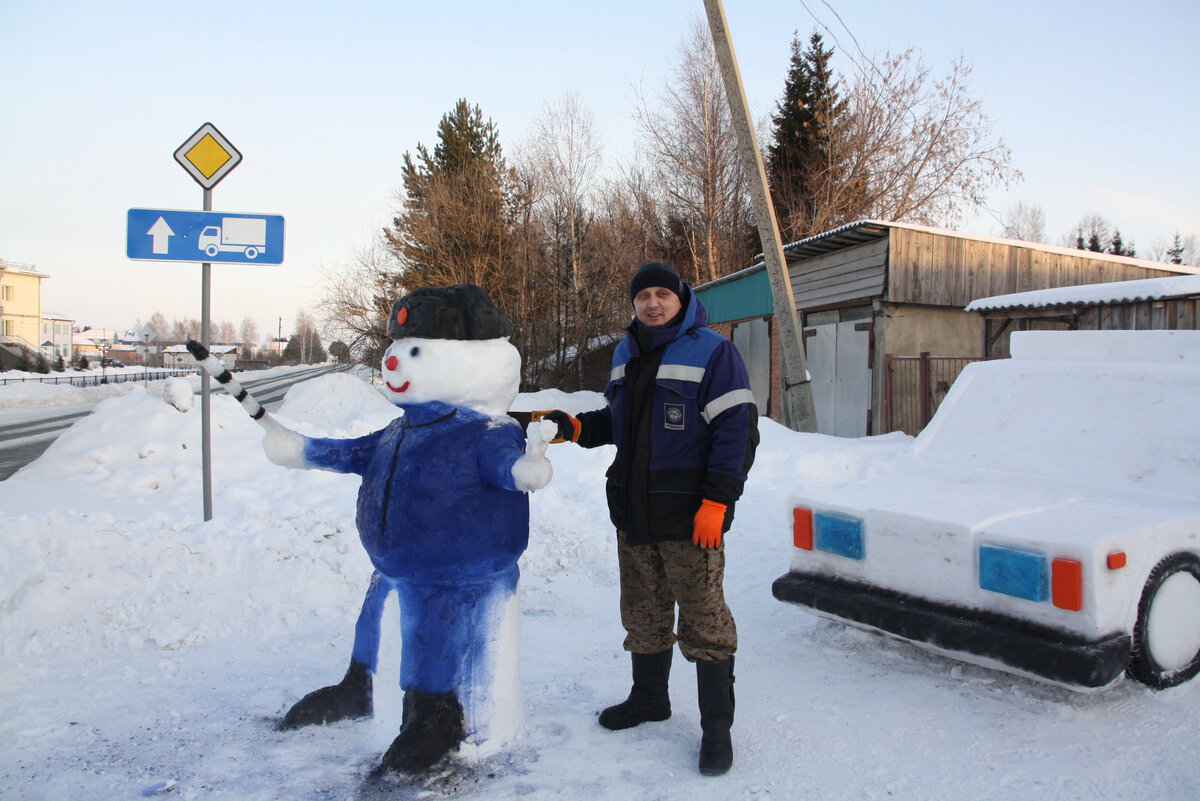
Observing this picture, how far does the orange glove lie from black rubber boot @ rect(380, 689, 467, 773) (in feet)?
3.54

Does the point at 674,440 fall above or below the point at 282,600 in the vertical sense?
above

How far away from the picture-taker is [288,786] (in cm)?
251

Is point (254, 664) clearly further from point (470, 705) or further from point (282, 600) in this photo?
point (470, 705)

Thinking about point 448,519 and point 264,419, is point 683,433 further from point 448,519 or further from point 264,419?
point 264,419

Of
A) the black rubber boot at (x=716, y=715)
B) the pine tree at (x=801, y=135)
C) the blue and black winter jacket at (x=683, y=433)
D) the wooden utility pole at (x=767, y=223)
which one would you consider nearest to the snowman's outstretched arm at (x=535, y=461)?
the blue and black winter jacket at (x=683, y=433)

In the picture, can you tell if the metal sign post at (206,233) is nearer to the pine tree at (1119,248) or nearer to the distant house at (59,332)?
the pine tree at (1119,248)

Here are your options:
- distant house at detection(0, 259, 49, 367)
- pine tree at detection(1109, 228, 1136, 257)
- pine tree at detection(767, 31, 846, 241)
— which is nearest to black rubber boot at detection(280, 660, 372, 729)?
pine tree at detection(767, 31, 846, 241)

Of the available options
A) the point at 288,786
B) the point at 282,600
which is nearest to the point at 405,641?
the point at 288,786

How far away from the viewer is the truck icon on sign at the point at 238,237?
5.25 meters

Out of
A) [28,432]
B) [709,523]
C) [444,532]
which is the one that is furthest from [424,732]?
[28,432]

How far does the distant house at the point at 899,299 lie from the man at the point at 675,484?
890 centimetres

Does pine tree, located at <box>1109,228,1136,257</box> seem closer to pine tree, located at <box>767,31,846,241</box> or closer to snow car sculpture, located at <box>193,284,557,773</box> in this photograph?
pine tree, located at <box>767,31,846,241</box>

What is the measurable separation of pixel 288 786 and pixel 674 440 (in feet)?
6.04

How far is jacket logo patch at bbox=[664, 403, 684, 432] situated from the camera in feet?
9.29
